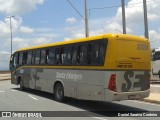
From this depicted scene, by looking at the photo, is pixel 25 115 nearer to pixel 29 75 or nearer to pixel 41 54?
pixel 41 54

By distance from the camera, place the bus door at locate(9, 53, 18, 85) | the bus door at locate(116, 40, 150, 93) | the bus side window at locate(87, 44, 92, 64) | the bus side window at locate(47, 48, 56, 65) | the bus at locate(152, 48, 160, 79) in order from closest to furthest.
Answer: the bus door at locate(116, 40, 150, 93), the bus side window at locate(87, 44, 92, 64), the bus side window at locate(47, 48, 56, 65), the bus door at locate(9, 53, 18, 85), the bus at locate(152, 48, 160, 79)

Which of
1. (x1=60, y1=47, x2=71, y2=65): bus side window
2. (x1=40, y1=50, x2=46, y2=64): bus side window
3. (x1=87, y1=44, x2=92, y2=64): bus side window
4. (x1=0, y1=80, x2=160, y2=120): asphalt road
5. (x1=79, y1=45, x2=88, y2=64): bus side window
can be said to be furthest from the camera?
(x1=40, y1=50, x2=46, y2=64): bus side window

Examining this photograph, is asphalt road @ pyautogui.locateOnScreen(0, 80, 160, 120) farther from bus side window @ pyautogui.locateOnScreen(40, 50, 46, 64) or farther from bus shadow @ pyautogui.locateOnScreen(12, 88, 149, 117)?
bus side window @ pyautogui.locateOnScreen(40, 50, 46, 64)

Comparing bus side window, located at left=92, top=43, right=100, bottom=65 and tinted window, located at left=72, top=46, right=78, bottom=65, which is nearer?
bus side window, located at left=92, top=43, right=100, bottom=65

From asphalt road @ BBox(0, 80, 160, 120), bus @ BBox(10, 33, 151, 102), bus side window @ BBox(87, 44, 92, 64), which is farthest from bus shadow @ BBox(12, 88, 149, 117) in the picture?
bus side window @ BBox(87, 44, 92, 64)

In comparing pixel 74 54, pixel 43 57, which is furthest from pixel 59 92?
pixel 43 57

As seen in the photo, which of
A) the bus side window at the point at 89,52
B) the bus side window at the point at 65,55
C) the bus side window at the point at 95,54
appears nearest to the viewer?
the bus side window at the point at 95,54

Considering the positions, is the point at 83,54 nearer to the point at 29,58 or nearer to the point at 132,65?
the point at 132,65

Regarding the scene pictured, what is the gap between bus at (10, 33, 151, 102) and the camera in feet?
45.4

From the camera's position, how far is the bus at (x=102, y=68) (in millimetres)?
13844

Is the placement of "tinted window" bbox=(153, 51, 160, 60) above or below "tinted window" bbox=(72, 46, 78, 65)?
above

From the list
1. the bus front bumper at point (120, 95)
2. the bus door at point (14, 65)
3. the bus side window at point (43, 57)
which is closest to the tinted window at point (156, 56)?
the bus door at point (14, 65)

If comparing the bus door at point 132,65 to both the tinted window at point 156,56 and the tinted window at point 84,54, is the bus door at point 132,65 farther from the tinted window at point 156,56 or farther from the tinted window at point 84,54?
the tinted window at point 156,56

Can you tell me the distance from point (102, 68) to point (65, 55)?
141 inches
